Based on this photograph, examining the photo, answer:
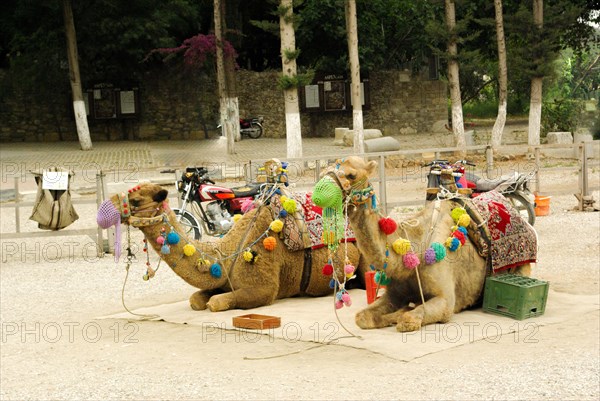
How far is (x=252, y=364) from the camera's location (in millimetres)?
6879

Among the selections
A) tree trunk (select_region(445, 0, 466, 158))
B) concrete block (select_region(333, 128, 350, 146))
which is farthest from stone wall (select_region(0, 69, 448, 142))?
tree trunk (select_region(445, 0, 466, 158))

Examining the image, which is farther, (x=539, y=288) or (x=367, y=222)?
(x=539, y=288)

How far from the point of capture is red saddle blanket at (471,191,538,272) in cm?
808

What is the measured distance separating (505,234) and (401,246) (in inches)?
51.2

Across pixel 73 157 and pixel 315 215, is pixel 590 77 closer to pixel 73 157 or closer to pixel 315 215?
pixel 73 157

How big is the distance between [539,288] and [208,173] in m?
6.26

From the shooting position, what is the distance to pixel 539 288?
778cm

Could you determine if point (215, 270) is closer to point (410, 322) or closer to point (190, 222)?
point (410, 322)

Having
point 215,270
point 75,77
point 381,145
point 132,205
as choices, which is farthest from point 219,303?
point 75,77

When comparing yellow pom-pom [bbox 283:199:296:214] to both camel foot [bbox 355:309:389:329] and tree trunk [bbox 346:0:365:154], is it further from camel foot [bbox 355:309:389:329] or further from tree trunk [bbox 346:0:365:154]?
tree trunk [bbox 346:0:365:154]

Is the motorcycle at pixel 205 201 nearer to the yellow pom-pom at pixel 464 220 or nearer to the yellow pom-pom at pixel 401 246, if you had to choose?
the yellow pom-pom at pixel 464 220

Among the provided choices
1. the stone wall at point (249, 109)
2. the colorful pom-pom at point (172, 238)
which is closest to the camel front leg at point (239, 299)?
the colorful pom-pom at point (172, 238)

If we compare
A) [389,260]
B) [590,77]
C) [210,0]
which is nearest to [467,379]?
[389,260]

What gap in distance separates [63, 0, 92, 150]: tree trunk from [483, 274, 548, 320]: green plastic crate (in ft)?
66.3
